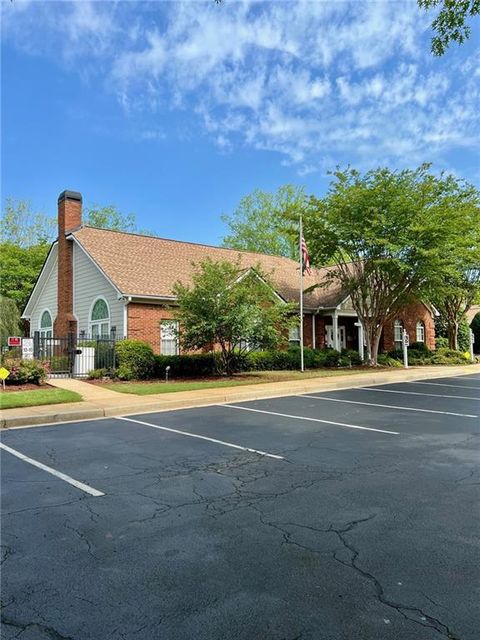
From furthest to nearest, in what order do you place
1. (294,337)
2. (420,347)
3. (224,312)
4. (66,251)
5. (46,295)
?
(420,347), (46,295), (294,337), (66,251), (224,312)

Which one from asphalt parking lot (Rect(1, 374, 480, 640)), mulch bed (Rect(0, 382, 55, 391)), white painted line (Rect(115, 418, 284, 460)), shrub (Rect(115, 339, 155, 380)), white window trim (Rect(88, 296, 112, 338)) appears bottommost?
asphalt parking lot (Rect(1, 374, 480, 640))

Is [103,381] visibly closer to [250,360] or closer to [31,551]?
[250,360]

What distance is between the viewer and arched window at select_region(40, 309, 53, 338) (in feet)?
93.9

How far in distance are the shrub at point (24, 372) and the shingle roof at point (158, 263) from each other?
18.3 ft

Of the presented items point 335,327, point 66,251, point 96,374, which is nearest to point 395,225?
point 335,327

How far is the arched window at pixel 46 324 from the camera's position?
28.6 m

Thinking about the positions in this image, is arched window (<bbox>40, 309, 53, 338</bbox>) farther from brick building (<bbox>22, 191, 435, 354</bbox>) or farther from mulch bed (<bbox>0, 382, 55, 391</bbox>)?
mulch bed (<bbox>0, 382, 55, 391</bbox>)

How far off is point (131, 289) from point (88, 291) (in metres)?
3.86

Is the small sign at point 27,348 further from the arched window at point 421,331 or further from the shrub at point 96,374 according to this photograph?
the arched window at point 421,331

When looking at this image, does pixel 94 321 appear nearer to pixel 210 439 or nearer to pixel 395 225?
pixel 395 225

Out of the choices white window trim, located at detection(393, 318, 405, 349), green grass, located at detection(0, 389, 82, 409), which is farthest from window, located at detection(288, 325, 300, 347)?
green grass, located at detection(0, 389, 82, 409)

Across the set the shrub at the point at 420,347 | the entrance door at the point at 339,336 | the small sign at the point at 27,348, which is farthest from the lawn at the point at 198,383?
the shrub at the point at 420,347

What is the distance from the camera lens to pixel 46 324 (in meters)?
29.2

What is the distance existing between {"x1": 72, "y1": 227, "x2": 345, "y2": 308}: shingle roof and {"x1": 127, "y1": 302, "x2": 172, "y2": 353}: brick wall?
0.65 metres
